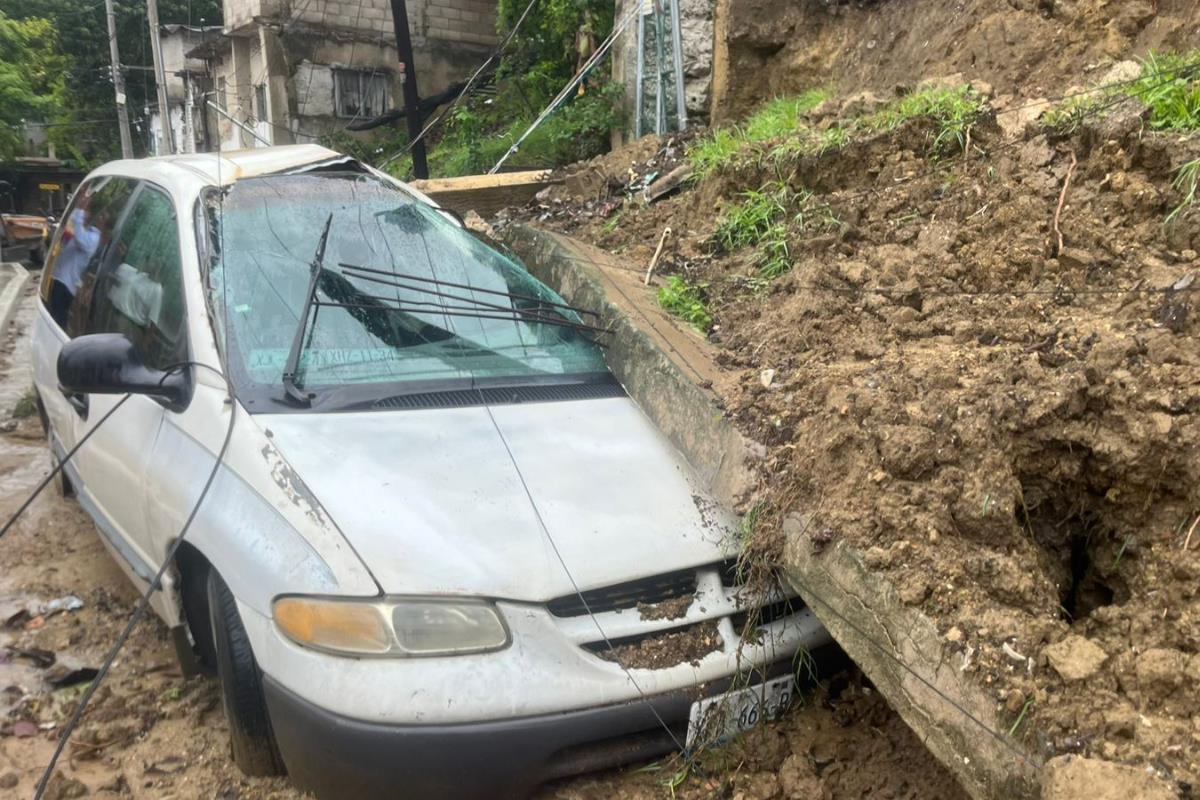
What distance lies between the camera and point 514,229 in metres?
4.77

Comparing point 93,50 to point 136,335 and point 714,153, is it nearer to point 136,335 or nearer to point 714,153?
point 714,153

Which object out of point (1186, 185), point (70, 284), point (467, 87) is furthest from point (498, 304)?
point (467, 87)

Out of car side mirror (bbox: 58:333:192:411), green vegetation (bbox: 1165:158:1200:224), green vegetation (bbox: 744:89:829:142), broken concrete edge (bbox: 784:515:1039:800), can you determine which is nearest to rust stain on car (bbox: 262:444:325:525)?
car side mirror (bbox: 58:333:192:411)

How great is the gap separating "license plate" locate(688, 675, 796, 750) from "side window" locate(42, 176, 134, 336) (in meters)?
3.05

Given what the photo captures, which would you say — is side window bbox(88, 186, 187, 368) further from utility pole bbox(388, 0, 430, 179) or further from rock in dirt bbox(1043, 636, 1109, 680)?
utility pole bbox(388, 0, 430, 179)

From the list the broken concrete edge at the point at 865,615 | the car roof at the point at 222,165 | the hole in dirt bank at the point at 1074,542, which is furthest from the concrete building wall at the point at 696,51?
the hole in dirt bank at the point at 1074,542

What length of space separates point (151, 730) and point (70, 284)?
218cm

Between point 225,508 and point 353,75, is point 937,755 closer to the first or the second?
point 225,508

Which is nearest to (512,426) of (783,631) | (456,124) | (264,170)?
(783,631)

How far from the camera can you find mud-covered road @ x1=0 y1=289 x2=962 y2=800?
7.61 feet

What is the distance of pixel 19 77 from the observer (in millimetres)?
22641

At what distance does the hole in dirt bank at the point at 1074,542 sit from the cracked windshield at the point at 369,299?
152 cm

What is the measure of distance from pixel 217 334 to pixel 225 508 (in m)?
0.64

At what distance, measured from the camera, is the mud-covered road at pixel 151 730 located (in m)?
2.32
